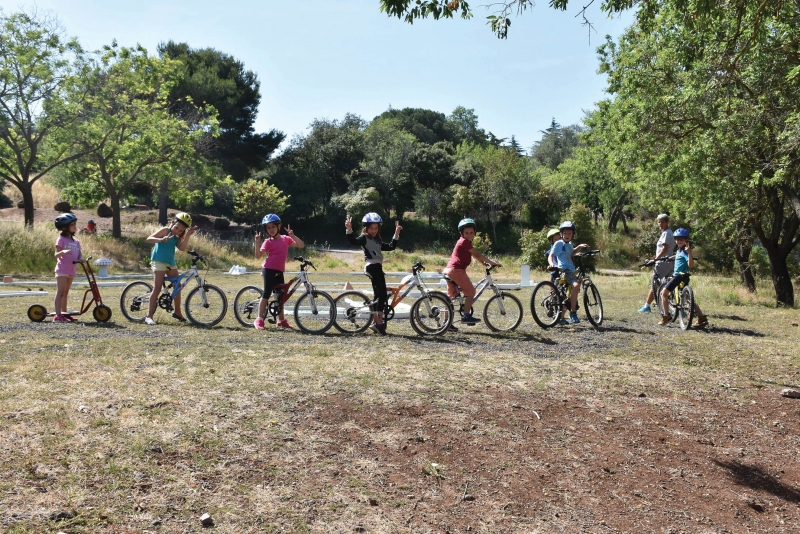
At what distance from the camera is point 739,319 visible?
12.9 m

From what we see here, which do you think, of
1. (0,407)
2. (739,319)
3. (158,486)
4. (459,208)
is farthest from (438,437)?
(459,208)

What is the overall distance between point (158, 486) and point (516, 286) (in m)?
15.7

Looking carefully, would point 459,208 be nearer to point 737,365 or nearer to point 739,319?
point 739,319

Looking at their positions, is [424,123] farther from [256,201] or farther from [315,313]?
[315,313]

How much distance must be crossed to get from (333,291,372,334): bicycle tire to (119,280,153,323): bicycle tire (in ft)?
10.6

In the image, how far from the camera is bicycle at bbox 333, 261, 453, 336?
9438 mm

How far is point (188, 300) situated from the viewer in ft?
32.7

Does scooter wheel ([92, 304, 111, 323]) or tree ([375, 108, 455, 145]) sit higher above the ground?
tree ([375, 108, 455, 145])

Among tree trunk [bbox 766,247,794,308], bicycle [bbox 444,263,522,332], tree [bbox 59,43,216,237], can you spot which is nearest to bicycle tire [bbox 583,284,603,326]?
bicycle [bbox 444,263,522,332]

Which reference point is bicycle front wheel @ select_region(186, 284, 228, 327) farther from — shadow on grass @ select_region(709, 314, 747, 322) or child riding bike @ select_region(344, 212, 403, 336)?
shadow on grass @ select_region(709, 314, 747, 322)

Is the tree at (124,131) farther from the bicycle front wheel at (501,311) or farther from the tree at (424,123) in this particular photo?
the tree at (424,123)

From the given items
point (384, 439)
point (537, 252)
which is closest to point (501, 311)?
point (384, 439)

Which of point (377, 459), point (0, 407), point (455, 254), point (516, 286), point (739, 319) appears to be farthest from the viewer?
point (516, 286)

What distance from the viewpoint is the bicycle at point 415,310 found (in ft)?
31.0
